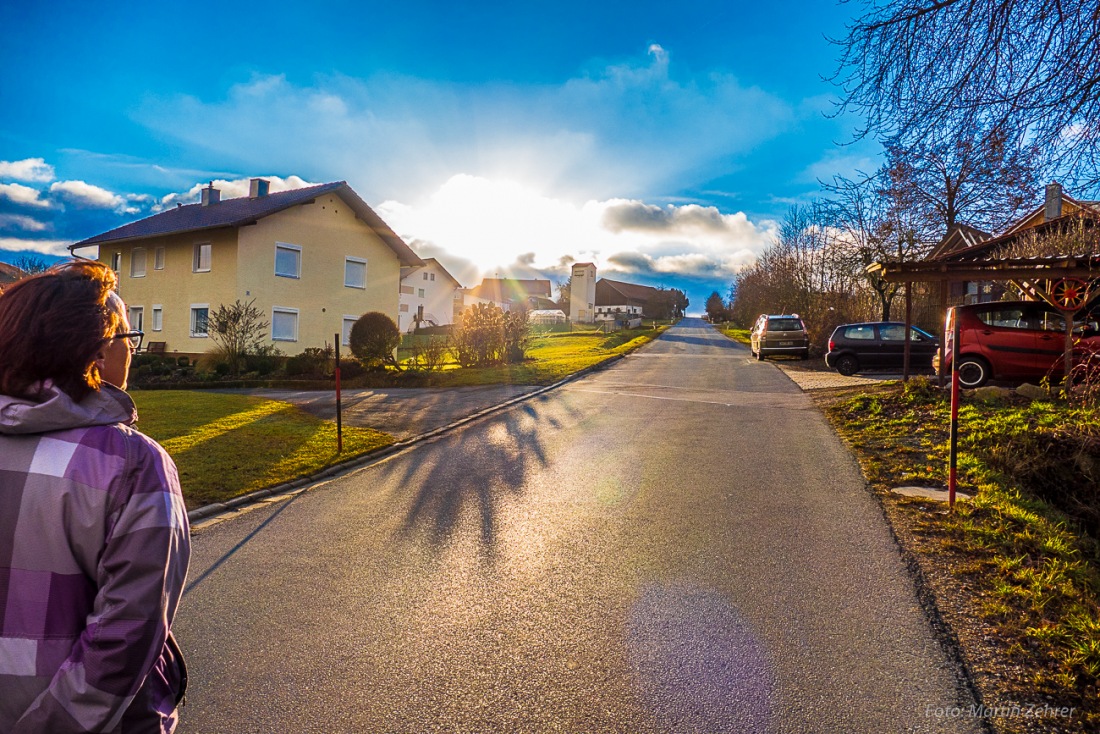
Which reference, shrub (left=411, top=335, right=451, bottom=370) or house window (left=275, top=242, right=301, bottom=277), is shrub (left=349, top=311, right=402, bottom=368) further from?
house window (left=275, top=242, right=301, bottom=277)

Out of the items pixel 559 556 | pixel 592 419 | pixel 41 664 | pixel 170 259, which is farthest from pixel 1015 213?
pixel 170 259

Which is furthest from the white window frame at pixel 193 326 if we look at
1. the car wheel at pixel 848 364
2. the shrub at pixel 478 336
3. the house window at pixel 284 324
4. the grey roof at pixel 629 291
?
the grey roof at pixel 629 291

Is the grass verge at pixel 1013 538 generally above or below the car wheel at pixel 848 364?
below

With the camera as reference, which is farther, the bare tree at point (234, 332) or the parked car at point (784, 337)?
the parked car at point (784, 337)

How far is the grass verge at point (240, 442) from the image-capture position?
7348 millimetres

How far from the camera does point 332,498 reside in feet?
22.4

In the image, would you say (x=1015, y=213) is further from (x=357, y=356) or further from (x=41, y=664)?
(x=357, y=356)

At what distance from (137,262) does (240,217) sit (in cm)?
854

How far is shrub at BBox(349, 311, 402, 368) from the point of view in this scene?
2097cm

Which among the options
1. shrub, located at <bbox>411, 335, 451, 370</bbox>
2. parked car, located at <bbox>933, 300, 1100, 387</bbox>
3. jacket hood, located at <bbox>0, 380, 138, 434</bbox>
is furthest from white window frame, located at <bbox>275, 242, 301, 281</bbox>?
jacket hood, located at <bbox>0, 380, 138, 434</bbox>

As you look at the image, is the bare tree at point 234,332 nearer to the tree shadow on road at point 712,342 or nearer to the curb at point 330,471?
the curb at point 330,471

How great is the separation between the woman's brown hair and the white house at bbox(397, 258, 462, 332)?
53724 mm

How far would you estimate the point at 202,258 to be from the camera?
28.6 metres

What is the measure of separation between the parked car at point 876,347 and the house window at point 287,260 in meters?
22.2
